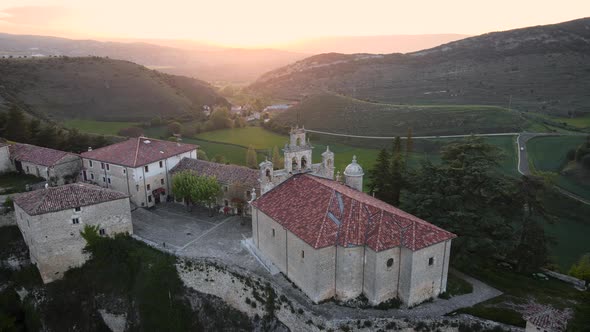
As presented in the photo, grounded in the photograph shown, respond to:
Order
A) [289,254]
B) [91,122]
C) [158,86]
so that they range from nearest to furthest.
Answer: [289,254], [91,122], [158,86]

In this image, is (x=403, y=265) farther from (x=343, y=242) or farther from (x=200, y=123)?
(x=200, y=123)

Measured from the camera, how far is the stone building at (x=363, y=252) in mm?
23891

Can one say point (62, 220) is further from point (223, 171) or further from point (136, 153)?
point (223, 171)

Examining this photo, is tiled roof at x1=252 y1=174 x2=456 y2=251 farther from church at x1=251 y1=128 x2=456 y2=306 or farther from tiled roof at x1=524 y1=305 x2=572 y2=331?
tiled roof at x1=524 y1=305 x2=572 y2=331

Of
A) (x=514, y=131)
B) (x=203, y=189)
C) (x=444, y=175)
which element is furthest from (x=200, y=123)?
(x=444, y=175)

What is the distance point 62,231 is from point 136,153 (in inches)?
467

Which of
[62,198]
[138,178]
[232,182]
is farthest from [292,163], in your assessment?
[62,198]

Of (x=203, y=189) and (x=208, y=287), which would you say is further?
(x=203, y=189)

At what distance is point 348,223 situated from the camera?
24781 mm

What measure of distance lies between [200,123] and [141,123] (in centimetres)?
1224

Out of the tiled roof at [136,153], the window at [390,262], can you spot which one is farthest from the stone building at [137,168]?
the window at [390,262]

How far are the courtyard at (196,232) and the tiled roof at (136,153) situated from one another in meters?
4.72

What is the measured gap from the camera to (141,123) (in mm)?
86438

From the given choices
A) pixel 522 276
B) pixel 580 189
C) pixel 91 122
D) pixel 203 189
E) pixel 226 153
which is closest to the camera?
pixel 522 276
